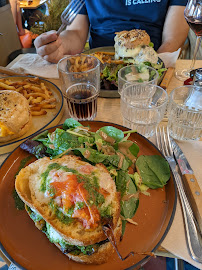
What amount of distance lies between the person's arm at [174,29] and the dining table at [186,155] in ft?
1.49

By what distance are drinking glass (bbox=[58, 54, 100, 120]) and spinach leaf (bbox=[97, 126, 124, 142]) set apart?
31cm

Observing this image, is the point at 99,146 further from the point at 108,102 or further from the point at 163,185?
the point at 108,102

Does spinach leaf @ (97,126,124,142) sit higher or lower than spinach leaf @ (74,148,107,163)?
lower

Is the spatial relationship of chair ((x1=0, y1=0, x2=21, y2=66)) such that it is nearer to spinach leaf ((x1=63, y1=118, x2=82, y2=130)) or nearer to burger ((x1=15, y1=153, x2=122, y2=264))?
spinach leaf ((x1=63, y1=118, x2=82, y2=130))

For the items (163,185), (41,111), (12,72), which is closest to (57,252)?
(163,185)

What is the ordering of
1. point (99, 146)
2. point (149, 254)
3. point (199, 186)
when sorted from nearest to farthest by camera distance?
point (149, 254)
point (199, 186)
point (99, 146)

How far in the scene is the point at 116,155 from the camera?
1156mm

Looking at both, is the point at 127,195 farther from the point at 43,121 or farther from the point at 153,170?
the point at 43,121

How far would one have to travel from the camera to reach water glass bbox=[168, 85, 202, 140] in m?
1.34

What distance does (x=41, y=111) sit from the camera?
1.65 m

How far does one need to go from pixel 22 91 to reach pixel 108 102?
74cm

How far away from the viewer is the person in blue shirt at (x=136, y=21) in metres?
2.57

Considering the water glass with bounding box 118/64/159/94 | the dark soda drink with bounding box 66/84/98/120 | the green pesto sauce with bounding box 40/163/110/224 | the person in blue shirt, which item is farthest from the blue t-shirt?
the green pesto sauce with bounding box 40/163/110/224

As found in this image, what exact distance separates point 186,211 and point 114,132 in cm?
58
